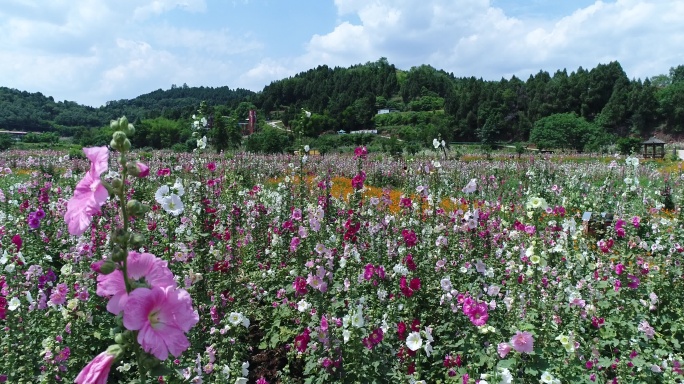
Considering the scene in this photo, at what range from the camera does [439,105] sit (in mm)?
111875

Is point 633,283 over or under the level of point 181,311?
under

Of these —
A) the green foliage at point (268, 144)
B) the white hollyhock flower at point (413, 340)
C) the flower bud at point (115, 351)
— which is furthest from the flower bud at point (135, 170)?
the green foliage at point (268, 144)

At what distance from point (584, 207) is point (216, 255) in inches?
266

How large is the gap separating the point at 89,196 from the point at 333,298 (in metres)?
3.19

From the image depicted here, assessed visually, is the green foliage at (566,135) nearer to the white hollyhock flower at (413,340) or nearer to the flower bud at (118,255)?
the white hollyhock flower at (413,340)

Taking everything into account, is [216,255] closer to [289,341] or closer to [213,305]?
[213,305]

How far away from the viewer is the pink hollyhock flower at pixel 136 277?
126cm

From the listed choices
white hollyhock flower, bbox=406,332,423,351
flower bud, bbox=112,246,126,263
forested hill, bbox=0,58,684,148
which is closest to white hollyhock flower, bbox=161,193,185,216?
white hollyhock flower, bbox=406,332,423,351

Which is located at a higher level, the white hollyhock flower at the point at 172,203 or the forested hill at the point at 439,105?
the forested hill at the point at 439,105

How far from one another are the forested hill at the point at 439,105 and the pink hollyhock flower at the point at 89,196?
4651cm

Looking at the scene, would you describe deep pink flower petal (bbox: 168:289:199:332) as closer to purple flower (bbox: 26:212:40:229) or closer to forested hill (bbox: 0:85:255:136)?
purple flower (bbox: 26:212:40:229)

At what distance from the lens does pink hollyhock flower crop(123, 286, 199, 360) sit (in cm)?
115

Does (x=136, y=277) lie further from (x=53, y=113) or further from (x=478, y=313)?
(x=53, y=113)

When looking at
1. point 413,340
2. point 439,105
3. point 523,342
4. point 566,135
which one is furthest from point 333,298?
point 439,105
